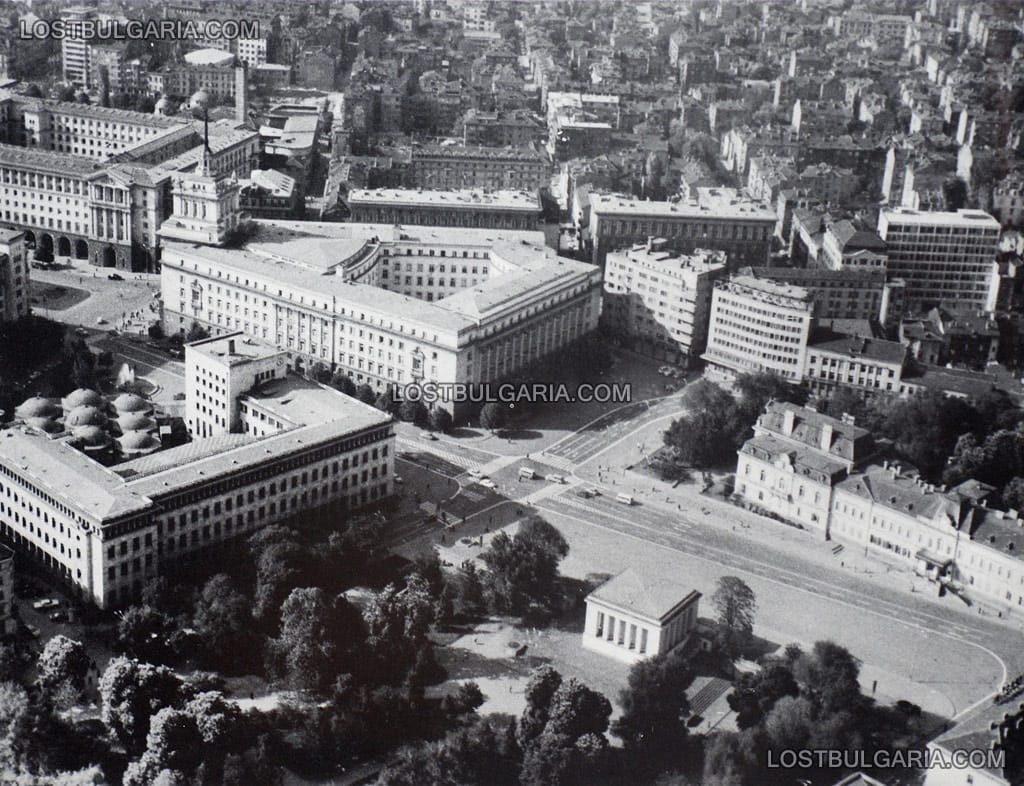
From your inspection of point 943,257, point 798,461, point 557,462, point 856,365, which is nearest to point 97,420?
point 557,462

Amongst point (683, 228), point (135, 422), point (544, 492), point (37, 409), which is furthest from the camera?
point (683, 228)

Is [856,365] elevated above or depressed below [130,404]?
above

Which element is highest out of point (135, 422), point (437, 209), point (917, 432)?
point (437, 209)

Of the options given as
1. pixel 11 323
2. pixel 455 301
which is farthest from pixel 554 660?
pixel 11 323

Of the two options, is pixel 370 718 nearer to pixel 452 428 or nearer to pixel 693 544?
pixel 693 544

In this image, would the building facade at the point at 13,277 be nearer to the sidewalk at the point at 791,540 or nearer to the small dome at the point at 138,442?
the small dome at the point at 138,442

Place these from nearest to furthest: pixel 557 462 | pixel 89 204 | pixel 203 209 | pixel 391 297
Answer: pixel 557 462 < pixel 391 297 < pixel 203 209 < pixel 89 204

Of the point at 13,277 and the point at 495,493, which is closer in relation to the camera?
the point at 495,493

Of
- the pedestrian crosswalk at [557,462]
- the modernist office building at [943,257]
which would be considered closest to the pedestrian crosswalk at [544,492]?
the pedestrian crosswalk at [557,462]

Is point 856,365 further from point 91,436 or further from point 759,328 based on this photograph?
point 91,436
